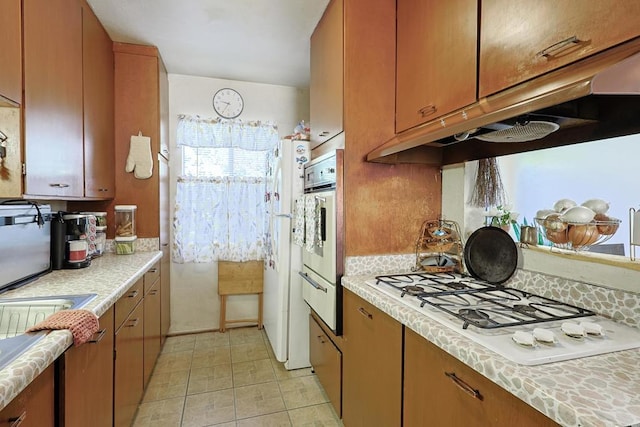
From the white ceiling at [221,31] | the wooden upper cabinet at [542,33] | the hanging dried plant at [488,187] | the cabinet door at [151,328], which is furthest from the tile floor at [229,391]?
the white ceiling at [221,31]

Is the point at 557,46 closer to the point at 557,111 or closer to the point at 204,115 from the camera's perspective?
the point at 557,111

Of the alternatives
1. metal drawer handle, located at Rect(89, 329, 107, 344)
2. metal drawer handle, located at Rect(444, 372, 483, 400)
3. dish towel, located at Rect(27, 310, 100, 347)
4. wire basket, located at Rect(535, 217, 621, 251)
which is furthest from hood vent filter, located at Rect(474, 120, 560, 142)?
metal drawer handle, located at Rect(89, 329, 107, 344)

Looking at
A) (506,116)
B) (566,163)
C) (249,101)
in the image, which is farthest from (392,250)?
(249,101)

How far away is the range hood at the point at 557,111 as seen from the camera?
716 mm

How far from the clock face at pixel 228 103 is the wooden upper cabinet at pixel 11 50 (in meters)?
1.95

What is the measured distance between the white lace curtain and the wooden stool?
8cm

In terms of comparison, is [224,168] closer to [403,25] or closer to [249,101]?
[249,101]

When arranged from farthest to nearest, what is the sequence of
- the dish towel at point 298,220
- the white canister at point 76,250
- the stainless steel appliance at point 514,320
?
1. the dish towel at point 298,220
2. the white canister at point 76,250
3. the stainless steel appliance at point 514,320

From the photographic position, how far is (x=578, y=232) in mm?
1165

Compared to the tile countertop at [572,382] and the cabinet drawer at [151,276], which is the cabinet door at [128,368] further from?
the tile countertop at [572,382]

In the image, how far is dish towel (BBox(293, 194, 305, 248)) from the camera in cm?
223

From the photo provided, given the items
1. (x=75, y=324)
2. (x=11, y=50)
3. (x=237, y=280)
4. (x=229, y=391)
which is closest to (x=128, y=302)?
(x=75, y=324)

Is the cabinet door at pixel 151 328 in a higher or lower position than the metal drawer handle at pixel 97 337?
lower

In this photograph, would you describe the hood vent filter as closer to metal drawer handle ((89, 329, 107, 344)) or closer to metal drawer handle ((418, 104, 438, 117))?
metal drawer handle ((418, 104, 438, 117))
